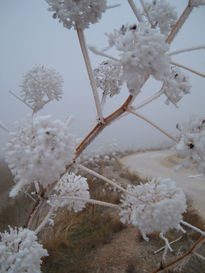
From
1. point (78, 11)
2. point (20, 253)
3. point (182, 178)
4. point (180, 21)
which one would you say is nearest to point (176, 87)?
point (180, 21)

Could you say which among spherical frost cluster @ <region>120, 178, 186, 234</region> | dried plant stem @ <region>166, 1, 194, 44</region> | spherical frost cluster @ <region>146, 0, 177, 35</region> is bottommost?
spherical frost cluster @ <region>120, 178, 186, 234</region>

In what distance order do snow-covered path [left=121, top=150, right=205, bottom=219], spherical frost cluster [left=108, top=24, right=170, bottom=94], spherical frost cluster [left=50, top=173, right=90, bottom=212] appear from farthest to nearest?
snow-covered path [left=121, top=150, right=205, bottom=219] → spherical frost cluster [left=50, top=173, right=90, bottom=212] → spherical frost cluster [left=108, top=24, right=170, bottom=94]

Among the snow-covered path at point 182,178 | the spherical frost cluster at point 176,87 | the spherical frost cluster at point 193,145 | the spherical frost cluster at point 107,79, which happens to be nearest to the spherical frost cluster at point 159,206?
the spherical frost cluster at point 193,145

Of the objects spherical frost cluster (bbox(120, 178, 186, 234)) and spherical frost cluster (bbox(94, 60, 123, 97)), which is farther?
spherical frost cluster (bbox(94, 60, 123, 97))

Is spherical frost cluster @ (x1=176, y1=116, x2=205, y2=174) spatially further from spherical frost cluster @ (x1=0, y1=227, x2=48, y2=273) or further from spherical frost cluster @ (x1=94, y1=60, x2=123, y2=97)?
spherical frost cluster @ (x1=0, y1=227, x2=48, y2=273)

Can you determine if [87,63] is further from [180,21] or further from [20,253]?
[20,253]

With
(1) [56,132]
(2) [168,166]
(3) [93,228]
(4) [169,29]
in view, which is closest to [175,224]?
(1) [56,132]

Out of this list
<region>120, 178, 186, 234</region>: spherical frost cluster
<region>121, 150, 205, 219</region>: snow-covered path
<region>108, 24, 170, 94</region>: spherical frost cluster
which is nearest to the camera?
<region>108, 24, 170, 94</region>: spherical frost cluster

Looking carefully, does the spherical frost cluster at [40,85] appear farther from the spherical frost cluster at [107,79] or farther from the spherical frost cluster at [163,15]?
the spherical frost cluster at [163,15]

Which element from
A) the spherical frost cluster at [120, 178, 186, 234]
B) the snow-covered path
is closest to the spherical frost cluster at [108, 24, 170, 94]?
the spherical frost cluster at [120, 178, 186, 234]
